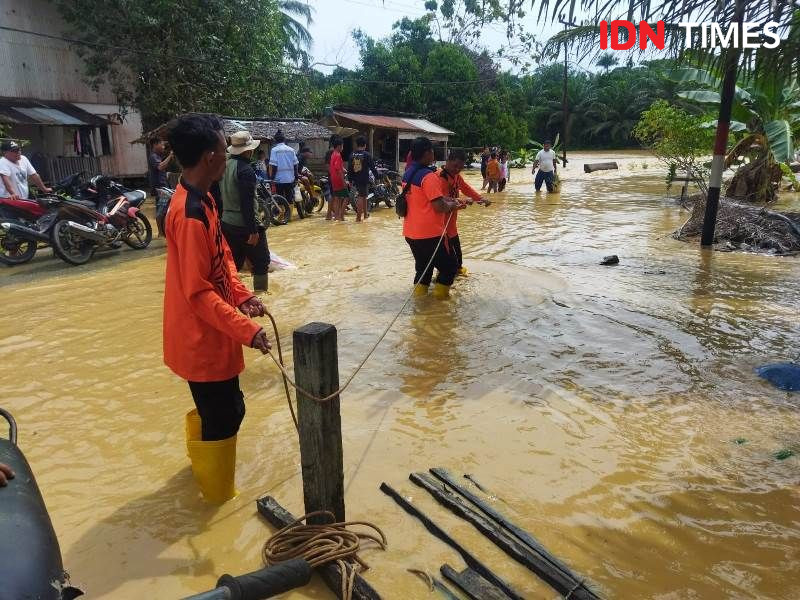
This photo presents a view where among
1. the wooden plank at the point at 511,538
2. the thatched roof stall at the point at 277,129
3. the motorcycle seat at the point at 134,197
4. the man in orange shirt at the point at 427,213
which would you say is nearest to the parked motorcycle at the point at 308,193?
the thatched roof stall at the point at 277,129

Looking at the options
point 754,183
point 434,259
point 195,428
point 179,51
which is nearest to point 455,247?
point 434,259

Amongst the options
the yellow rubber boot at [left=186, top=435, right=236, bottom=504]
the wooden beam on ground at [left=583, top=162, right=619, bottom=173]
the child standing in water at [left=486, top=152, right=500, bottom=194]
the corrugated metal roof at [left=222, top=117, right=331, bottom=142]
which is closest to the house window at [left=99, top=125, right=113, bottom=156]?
the corrugated metal roof at [left=222, top=117, right=331, bottom=142]

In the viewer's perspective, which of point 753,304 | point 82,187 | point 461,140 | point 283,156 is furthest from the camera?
point 461,140

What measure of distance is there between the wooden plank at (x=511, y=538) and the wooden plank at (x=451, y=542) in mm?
150

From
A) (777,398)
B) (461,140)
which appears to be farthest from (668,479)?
(461,140)

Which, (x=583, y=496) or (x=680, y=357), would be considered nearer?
(x=583, y=496)

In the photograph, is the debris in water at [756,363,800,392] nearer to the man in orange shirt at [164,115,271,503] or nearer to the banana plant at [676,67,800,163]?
the man in orange shirt at [164,115,271,503]

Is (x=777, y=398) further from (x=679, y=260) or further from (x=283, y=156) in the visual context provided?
(x=283, y=156)

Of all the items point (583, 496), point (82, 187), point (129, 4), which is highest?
point (129, 4)

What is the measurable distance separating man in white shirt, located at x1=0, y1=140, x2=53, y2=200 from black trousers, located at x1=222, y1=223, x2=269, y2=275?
422cm

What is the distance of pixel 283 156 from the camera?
38.7ft

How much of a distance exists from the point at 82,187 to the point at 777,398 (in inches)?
378

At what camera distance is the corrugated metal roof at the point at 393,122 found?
69.3 feet

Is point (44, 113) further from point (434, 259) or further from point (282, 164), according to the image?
point (434, 259)
